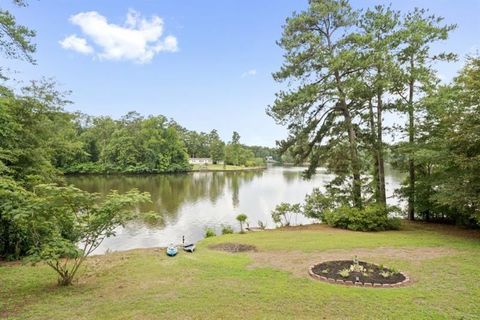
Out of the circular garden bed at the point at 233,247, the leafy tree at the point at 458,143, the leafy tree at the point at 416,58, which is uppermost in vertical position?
the leafy tree at the point at 416,58

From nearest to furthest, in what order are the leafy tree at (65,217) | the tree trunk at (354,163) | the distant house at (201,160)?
the leafy tree at (65,217) < the tree trunk at (354,163) < the distant house at (201,160)

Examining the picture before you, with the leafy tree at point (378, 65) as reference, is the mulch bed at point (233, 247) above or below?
below

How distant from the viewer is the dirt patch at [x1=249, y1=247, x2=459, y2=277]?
302 inches

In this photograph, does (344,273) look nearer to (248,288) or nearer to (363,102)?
(248,288)

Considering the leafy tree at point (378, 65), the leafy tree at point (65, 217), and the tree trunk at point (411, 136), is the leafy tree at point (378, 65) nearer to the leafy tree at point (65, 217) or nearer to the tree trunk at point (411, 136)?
the tree trunk at point (411, 136)

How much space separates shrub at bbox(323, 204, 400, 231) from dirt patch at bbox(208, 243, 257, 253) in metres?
5.16

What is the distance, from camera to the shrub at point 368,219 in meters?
13.0

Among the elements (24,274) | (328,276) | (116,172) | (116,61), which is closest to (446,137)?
(328,276)

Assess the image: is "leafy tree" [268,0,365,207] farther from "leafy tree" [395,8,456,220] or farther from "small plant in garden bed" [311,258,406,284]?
"small plant in garden bed" [311,258,406,284]

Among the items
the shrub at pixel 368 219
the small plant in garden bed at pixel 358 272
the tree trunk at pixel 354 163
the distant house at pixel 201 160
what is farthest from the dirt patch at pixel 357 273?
the distant house at pixel 201 160

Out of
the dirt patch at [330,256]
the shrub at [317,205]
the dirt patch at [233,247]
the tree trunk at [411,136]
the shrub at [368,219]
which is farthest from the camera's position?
the shrub at [317,205]

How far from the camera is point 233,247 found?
1058 cm

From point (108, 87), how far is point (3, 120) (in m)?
29.8

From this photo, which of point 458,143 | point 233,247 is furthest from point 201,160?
point 458,143
